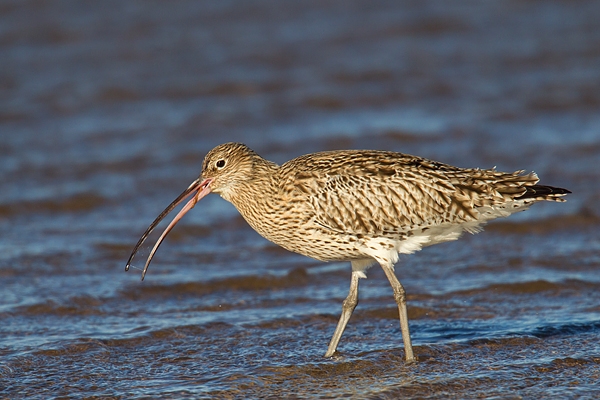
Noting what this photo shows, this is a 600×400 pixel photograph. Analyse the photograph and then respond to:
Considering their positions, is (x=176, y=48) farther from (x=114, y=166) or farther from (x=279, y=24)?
(x=114, y=166)

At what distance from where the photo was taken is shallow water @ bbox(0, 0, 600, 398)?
8.47m

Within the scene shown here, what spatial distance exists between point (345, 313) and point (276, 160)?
6.21 m

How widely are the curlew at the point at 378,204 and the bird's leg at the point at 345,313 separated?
0.04 feet

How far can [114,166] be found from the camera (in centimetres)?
1485

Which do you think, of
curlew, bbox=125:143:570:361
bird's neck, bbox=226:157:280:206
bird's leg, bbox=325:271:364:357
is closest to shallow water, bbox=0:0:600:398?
bird's leg, bbox=325:271:364:357

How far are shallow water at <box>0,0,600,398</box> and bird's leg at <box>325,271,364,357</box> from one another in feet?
0.42

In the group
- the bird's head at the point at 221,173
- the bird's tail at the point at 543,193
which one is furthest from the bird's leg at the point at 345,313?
the bird's tail at the point at 543,193

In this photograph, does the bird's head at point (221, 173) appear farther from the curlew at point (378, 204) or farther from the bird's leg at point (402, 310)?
the bird's leg at point (402, 310)

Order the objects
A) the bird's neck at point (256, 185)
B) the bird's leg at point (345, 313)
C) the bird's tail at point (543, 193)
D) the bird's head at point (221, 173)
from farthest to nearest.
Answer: the bird's head at point (221, 173), the bird's neck at point (256, 185), the bird's leg at point (345, 313), the bird's tail at point (543, 193)

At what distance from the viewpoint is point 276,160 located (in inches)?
584

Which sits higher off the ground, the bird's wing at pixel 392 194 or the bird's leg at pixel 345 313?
the bird's wing at pixel 392 194

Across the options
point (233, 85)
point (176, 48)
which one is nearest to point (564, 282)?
point (233, 85)

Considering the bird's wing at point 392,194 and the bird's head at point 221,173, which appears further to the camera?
the bird's head at point 221,173

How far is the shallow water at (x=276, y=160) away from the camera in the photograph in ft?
27.8
